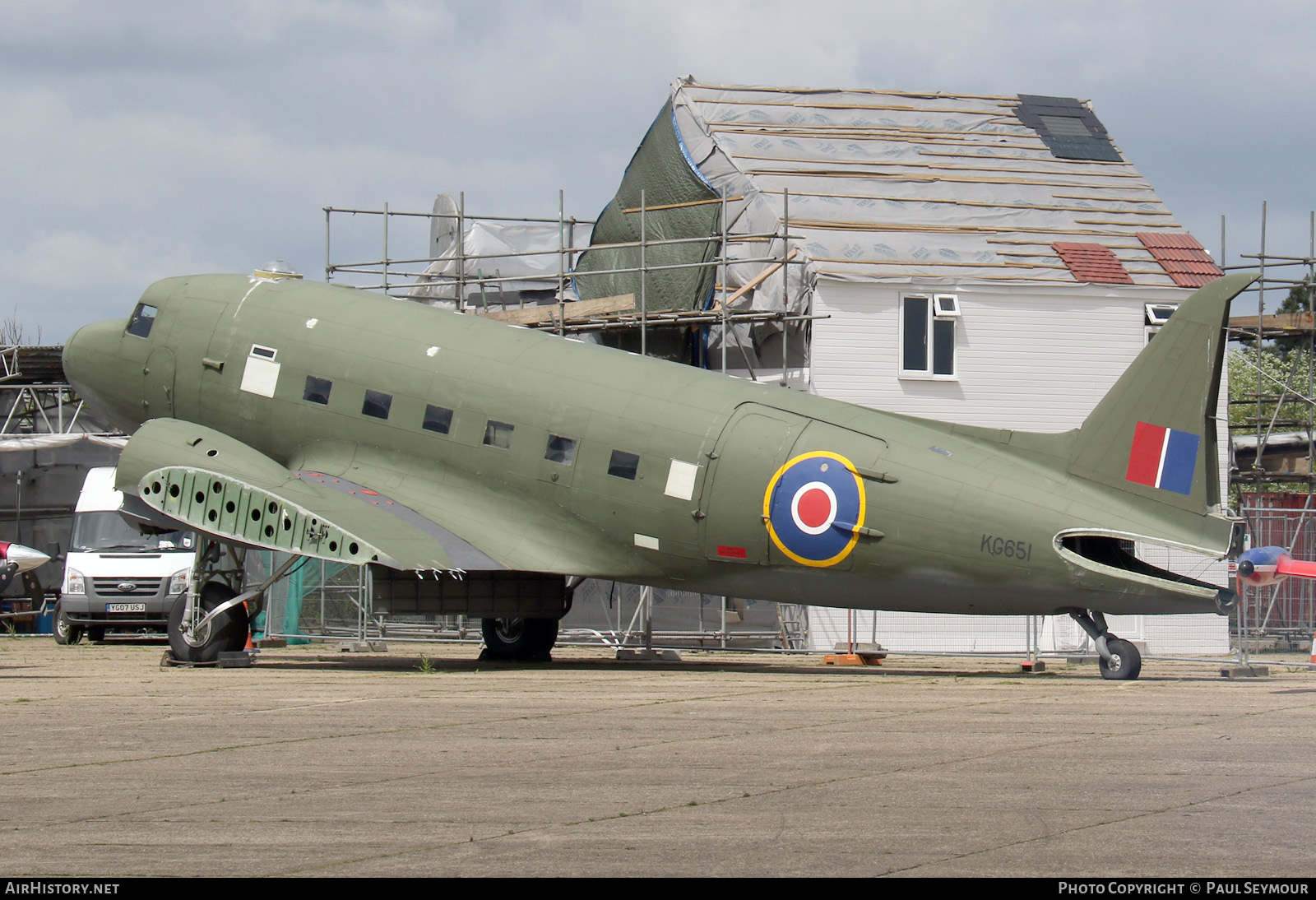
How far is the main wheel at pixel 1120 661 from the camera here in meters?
20.0

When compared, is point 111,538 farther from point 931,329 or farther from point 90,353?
point 931,329

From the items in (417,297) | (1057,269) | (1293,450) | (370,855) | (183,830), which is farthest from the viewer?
(1293,450)

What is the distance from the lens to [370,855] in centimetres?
778

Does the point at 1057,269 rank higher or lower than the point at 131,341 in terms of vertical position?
higher

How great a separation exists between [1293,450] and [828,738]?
42.1 metres

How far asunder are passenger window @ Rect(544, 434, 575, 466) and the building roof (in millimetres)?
13637

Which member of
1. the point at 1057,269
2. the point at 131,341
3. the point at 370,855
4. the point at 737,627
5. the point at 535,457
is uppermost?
the point at 1057,269

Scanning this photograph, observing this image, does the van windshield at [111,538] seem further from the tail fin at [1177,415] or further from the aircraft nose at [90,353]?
the tail fin at [1177,415]

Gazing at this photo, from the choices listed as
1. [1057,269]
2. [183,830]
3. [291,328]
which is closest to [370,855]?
[183,830]

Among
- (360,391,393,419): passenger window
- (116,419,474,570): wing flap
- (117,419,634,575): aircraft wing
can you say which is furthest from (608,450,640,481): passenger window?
(360,391,393,419): passenger window

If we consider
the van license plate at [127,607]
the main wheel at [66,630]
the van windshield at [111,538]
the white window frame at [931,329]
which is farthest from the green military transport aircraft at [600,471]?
the white window frame at [931,329]

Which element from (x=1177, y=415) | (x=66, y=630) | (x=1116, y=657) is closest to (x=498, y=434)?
(x=1116, y=657)

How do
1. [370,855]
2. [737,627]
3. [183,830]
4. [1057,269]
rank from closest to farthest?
[370,855]
[183,830]
[737,627]
[1057,269]

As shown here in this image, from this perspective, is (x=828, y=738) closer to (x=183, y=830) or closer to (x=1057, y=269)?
Result: (x=183, y=830)
